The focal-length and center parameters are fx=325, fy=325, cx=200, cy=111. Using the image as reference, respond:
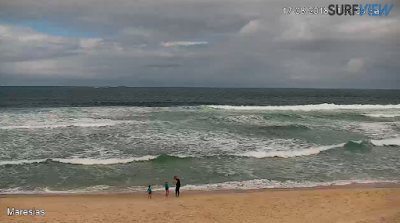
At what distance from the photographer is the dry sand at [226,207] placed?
11.0 m

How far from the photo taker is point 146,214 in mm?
11445

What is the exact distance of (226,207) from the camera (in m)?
12.1

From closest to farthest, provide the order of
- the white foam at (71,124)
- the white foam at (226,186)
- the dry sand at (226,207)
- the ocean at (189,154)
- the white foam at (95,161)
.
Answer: the dry sand at (226,207) < the white foam at (226,186) < the ocean at (189,154) < the white foam at (95,161) < the white foam at (71,124)

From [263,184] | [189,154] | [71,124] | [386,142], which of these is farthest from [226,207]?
[71,124]

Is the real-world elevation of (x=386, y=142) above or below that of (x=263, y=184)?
above

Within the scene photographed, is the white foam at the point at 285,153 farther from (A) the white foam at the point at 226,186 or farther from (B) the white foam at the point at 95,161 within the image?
(B) the white foam at the point at 95,161

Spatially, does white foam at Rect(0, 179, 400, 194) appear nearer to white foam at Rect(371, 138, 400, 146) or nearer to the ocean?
the ocean

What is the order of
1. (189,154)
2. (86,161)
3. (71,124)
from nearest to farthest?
(86,161) < (189,154) < (71,124)

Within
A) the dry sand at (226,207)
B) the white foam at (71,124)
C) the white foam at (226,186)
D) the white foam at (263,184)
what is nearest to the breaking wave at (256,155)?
the white foam at (226,186)

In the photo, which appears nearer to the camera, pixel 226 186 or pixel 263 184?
pixel 226 186

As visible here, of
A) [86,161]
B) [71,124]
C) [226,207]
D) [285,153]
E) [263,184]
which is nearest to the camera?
[226,207]

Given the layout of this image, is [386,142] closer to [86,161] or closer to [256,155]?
[256,155]

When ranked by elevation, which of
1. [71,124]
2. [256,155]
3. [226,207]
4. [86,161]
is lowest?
[226,207]

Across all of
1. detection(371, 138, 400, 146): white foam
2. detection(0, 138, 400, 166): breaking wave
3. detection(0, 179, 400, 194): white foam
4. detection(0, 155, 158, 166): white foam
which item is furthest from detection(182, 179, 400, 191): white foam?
detection(371, 138, 400, 146): white foam
